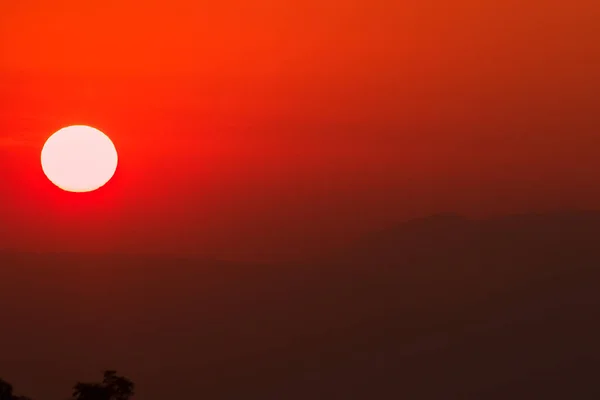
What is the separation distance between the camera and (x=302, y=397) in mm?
199875

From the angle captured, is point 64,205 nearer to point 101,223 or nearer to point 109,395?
point 101,223

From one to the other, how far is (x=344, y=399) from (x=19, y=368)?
5975cm

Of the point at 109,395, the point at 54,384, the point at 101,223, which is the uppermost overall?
the point at 101,223

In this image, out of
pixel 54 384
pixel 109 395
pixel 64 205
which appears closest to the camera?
pixel 109 395

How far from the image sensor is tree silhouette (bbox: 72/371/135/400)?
2394cm

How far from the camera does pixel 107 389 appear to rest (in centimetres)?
2405

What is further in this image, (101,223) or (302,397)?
(302,397)

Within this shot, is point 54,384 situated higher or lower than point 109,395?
higher

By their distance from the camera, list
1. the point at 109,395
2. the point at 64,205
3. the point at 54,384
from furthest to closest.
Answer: the point at 64,205
the point at 54,384
the point at 109,395

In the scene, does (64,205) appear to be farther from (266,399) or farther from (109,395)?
(109,395)

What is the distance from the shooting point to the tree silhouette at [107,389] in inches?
942

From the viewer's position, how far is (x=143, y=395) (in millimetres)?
188625

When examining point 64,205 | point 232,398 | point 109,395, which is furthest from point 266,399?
point 109,395

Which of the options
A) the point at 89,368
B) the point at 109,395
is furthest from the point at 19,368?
the point at 109,395
